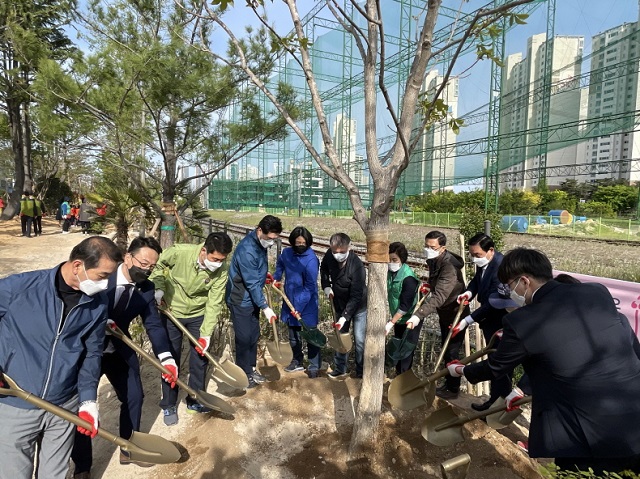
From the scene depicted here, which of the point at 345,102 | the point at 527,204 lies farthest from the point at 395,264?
the point at 345,102

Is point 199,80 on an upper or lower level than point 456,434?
upper

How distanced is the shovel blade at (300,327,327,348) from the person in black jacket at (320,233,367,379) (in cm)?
22

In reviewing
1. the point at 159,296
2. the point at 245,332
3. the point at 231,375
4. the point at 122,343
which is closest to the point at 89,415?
the point at 122,343

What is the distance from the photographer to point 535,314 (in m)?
1.82

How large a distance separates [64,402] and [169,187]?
3938 millimetres

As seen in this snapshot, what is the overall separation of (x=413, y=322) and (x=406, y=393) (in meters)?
0.69

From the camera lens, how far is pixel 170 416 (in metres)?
3.29

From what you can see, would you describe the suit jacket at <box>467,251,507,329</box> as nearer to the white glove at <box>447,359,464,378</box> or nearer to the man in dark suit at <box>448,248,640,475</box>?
the white glove at <box>447,359,464,378</box>

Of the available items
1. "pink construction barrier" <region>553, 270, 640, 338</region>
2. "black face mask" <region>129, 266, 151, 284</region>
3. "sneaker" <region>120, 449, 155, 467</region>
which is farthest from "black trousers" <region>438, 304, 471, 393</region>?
"black face mask" <region>129, 266, 151, 284</region>

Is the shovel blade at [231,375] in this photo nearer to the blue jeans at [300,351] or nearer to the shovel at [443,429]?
the blue jeans at [300,351]

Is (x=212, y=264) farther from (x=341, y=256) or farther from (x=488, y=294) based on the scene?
(x=488, y=294)

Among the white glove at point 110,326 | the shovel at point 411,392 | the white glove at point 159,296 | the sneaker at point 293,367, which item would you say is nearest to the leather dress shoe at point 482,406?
the shovel at point 411,392

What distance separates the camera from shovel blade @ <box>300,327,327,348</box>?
3.97m

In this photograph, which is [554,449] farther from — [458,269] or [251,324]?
[251,324]
